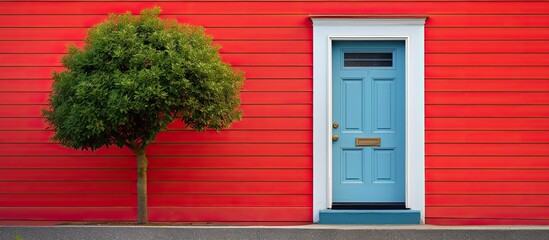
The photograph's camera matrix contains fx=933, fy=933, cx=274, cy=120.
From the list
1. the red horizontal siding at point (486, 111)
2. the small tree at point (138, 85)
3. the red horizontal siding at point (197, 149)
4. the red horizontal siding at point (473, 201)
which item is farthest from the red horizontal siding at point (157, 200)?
the red horizontal siding at point (486, 111)

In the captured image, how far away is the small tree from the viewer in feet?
30.8

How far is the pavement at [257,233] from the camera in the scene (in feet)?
32.1

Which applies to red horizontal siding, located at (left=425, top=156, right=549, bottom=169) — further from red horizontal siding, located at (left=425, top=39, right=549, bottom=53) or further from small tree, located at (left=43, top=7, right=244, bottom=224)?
small tree, located at (left=43, top=7, right=244, bottom=224)

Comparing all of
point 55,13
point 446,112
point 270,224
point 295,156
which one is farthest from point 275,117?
point 55,13

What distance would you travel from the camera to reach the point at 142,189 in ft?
33.8

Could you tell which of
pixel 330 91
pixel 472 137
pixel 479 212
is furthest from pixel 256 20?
pixel 479 212

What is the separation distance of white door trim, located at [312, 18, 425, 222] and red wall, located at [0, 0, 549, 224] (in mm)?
99

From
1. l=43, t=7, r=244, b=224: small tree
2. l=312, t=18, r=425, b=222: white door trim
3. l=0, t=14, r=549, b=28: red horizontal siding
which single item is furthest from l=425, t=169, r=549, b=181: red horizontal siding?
l=43, t=7, r=244, b=224: small tree

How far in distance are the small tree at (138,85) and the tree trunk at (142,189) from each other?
21cm

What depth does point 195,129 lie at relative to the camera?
9.98 metres

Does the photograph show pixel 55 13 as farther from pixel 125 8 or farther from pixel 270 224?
pixel 270 224

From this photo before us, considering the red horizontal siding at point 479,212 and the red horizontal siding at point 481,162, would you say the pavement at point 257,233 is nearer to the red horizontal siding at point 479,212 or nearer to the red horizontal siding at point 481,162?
the red horizontal siding at point 479,212

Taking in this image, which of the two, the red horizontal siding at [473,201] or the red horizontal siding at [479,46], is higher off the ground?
the red horizontal siding at [479,46]

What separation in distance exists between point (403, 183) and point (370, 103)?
100 centimetres
